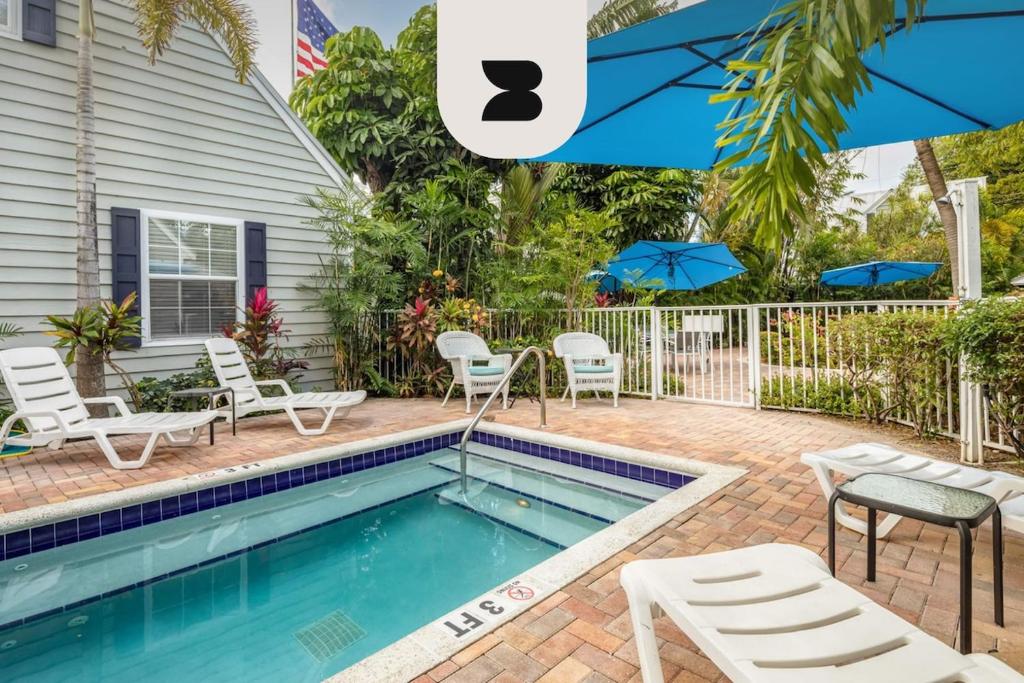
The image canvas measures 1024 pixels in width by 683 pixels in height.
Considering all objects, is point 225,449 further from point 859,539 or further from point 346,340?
point 859,539

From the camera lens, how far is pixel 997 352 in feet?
11.3

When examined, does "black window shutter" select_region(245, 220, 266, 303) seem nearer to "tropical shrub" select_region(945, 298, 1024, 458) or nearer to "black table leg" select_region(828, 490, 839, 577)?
"black table leg" select_region(828, 490, 839, 577)

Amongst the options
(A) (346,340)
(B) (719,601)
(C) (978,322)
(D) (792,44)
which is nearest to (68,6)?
(A) (346,340)

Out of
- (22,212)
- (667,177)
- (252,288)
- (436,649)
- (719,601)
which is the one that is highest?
→ (667,177)

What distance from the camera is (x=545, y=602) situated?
202 cm

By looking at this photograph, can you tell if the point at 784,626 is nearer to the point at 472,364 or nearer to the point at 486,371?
the point at 486,371

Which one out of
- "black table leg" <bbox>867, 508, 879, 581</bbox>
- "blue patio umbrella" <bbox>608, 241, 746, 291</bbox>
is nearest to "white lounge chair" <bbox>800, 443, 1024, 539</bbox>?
"black table leg" <bbox>867, 508, 879, 581</bbox>

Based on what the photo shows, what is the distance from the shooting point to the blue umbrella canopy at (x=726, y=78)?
8.14ft

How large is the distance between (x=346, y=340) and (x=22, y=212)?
3552mm

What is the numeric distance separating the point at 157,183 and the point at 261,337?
6.65 ft

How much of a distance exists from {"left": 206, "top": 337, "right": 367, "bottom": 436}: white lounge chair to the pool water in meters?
1.05

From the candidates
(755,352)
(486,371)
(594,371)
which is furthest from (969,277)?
(486,371)

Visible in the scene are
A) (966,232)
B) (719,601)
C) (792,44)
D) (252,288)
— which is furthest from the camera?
(252,288)

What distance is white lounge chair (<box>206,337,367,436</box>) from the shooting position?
16.3 feet
